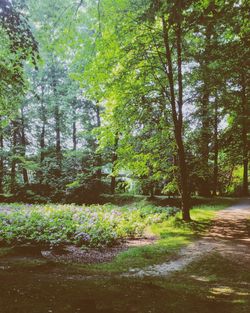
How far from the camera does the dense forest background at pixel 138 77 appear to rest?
28.2ft

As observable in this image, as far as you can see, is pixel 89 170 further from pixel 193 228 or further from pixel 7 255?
pixel 7 255

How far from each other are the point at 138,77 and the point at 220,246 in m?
8.41

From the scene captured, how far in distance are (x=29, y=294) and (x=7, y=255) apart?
4.73 m

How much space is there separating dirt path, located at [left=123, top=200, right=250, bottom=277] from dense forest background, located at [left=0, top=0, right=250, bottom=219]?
2.13 meters

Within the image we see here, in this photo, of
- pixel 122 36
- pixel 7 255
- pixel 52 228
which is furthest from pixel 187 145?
pixel 7 255

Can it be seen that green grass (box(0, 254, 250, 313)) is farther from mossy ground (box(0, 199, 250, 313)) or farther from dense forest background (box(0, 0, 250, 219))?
dense forest background (box(0, 0, 250, 219))

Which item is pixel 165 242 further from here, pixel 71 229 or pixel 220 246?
pixel 71 229

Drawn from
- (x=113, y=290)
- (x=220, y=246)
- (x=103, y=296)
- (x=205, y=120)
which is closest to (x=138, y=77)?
(x=205, y=120)

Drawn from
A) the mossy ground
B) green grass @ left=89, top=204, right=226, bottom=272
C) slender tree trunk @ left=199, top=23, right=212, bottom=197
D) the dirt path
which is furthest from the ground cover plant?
slender tree trunk @ left=199, top=23, right=212, bottom=197

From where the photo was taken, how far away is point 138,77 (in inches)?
632

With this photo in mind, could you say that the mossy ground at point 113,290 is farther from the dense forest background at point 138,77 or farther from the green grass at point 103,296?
the dense forest background at point 138,77

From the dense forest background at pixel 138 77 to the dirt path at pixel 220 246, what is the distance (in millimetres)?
2134

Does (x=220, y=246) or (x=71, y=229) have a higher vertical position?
(x=71, y=229)

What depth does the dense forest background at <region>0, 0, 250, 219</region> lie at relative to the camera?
8594mm
